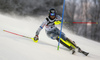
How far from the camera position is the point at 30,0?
934 cm

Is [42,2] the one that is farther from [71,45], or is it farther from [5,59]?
[5,59]

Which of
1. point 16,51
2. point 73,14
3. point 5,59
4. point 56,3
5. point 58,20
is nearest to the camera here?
point 5,59

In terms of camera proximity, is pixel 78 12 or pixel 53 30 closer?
pixel 53 30

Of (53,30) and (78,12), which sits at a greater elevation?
(78,12)

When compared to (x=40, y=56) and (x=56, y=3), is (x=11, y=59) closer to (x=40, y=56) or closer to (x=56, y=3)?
(x=40, y=56)

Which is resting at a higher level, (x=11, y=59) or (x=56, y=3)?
(x=56, y=3)

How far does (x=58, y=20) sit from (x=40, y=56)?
1.15 metres

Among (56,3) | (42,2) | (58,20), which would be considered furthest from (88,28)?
(58,20)

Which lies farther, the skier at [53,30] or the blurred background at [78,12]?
the blurred background at [78,12]

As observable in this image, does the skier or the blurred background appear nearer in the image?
the skier

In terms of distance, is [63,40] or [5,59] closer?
[5,59]

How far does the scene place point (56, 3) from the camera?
10.0 meters

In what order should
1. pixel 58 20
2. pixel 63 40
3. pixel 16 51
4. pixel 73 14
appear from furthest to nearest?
pixel 73 14 < pixel 58 20 < pixel 63 40 < pixel 16 51

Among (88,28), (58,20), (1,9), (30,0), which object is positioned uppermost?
(30,0)
